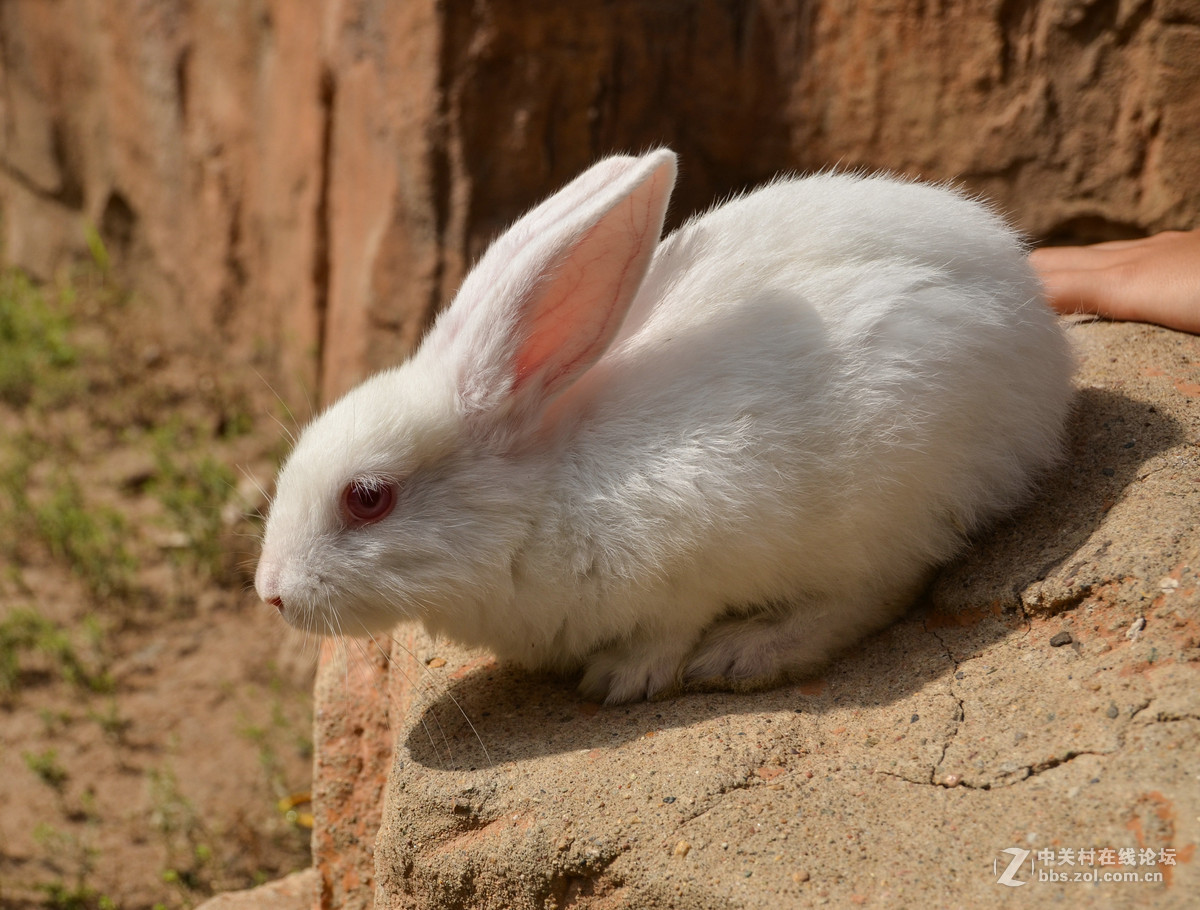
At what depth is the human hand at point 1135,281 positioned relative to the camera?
338 centimetres

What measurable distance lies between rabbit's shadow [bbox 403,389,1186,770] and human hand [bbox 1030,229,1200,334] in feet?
1.81

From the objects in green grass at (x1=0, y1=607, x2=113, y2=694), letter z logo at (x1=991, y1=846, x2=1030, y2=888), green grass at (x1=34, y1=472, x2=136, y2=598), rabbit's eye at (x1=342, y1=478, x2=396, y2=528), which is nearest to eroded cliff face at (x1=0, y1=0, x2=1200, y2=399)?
green grass at (x1=34, y1=472, x2=136, y2=598)

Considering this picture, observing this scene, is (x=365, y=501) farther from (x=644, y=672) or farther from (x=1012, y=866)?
(x=1012, y=866)

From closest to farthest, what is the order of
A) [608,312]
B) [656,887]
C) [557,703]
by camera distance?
[656,887]
[608,312]
[557,703]

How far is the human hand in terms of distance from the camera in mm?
3379

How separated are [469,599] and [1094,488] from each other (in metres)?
1.61

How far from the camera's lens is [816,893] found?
81.0 inches

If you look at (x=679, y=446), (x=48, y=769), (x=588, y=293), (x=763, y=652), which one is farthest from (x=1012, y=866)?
(x=48, y=769)

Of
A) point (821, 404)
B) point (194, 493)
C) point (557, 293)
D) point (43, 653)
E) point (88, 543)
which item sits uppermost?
point (557, 293)

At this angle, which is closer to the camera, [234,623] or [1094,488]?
[1094,488]

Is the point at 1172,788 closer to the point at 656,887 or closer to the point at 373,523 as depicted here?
the point at 656,887

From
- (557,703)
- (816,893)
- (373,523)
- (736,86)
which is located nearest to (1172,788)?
(816,893)

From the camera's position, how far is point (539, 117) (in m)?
5.26

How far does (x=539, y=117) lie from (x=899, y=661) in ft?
11.5
